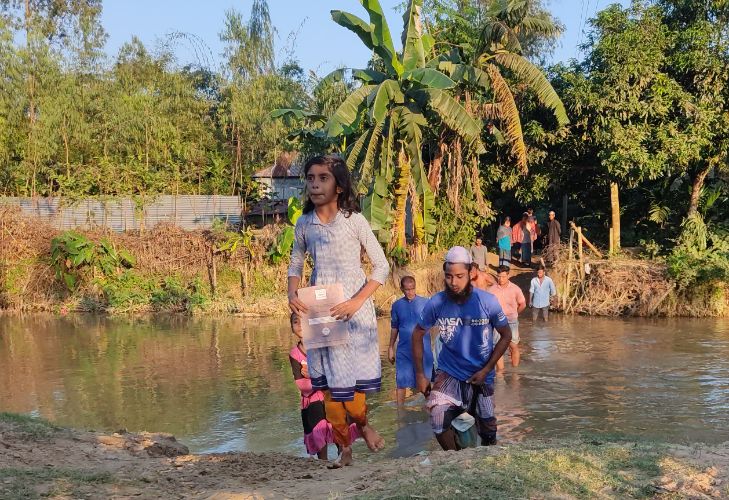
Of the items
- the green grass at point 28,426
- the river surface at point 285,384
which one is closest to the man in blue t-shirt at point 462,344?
the river surface at point 285,384

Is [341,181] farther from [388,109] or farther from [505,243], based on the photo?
[505,243]

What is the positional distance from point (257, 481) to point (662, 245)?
62.6ft

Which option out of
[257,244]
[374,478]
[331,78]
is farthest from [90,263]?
[374,478]

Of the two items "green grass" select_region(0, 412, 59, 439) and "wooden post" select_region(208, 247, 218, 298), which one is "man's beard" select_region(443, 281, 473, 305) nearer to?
"green grass" select_region(0, 412, 59, 439)

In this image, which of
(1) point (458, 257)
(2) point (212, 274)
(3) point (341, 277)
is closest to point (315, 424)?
(3) point (341, 277)

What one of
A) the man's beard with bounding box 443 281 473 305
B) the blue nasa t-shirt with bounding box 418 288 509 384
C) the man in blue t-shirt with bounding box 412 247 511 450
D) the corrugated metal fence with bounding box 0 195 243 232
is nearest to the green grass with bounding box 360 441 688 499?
the man in blue t-shirt with bounding box 412 247 511 450

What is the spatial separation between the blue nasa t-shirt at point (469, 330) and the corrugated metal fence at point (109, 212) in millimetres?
18480

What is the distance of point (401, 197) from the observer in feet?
63.7

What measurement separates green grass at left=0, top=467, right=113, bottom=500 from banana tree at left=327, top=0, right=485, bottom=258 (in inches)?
463

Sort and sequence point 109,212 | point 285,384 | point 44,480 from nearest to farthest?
point 44,480
point 285,384
point 109,212

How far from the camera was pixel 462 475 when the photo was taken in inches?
173

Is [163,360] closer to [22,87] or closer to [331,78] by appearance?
[331,78]

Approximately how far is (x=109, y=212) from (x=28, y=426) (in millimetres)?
18038

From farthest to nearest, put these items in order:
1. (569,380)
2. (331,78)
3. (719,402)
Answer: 1. (331,78)
2. (569,380)
3. (719,402)
